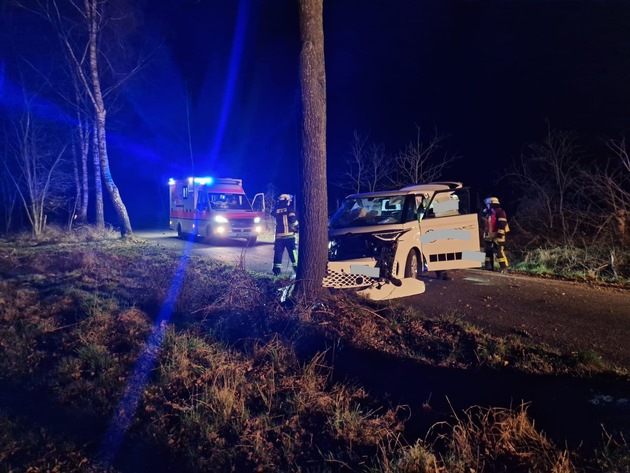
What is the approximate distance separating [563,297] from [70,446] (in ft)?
24.5

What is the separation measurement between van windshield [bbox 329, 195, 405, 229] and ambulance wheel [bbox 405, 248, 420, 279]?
686mm

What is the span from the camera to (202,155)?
138ft

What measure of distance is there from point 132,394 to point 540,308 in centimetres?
593

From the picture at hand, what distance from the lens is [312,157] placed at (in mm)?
5719

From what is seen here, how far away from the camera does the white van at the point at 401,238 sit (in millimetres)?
6738

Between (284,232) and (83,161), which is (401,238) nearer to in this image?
(284,232)

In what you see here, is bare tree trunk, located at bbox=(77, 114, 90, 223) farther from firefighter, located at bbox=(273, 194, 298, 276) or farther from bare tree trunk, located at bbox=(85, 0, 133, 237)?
firefighter, located at bbox=(273, 194, 298, 276)

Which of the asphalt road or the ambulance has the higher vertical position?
the ambulance

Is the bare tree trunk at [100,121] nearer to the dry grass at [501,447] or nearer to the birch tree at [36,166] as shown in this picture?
the birch tree at [36,166]

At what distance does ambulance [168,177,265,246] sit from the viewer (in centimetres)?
1609

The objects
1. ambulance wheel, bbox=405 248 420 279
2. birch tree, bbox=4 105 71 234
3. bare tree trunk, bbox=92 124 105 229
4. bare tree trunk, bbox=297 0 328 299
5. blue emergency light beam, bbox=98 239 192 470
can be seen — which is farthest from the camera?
birch tree, bbox=4 105 71 234

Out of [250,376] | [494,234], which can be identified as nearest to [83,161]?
[494,234]

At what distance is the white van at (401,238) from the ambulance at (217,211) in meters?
8.14

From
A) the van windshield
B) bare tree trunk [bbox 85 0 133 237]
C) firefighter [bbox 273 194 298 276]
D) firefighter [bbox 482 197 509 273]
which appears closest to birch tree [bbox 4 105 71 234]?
bare tree trunk [bbox 85 0 133 237]
